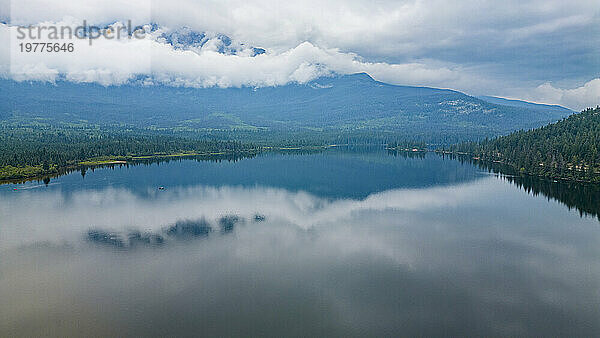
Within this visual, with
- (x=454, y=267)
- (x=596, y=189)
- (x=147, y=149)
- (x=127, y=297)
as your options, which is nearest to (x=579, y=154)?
(x=596, y=189)

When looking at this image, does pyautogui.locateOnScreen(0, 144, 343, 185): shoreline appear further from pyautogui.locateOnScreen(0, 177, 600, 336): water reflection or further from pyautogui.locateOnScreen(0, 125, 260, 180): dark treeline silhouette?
pyautogui.locateOnScreen(0, 177, 600, 336): water reflection

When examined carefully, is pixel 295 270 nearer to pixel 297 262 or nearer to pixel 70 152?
pixel 297 262

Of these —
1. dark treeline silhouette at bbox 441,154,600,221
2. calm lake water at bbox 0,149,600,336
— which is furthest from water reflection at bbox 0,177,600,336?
dark treeline silhouette at bbox 441,154,600,221

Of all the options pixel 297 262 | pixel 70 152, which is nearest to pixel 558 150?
pixel 297 262

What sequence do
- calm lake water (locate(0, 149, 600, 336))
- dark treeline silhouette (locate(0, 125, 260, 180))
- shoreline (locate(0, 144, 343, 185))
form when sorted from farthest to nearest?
dark treeline silhouette (locate(0, 125, 260, 180)) → shoreline (locate(0, 144, 343, 185)) → calm lake water (locate(0, 149, 600, 336))

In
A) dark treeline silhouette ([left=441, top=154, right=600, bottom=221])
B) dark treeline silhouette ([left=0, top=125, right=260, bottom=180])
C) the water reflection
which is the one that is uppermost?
dark treeline silhouette ([left=0, top=125, right=260, bottom=180])

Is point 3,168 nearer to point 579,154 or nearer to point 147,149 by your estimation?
point 147,149
